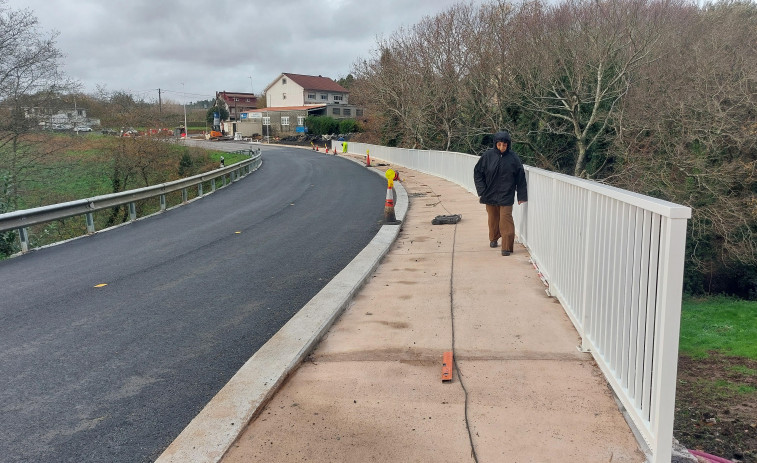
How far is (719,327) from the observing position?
672 inches

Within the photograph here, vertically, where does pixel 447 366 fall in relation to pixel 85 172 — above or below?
below

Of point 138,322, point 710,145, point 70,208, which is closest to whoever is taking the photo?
point 138,322

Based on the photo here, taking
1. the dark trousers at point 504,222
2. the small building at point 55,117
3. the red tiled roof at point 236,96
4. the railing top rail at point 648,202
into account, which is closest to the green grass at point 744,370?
the dark trousers at point 504,222

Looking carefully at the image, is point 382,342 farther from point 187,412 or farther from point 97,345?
point 97,345

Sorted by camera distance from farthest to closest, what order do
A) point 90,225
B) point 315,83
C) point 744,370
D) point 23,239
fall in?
1. point 315,83
2. point 90,225
3. point 744,370
4. point 23,239

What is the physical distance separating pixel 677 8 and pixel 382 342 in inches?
1227

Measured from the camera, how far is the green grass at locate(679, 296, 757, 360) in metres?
14.2

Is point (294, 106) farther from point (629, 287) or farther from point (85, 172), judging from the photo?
point (629, 287)

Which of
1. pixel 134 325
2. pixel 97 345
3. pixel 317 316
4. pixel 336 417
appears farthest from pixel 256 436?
pixel 134 325

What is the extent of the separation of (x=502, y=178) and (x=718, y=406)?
426 centimetres

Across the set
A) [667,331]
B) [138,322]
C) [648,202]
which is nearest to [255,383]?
[138,322]

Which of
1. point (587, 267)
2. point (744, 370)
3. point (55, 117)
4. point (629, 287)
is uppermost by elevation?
point (55, 117)

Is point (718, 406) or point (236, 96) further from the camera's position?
point (236, 96)

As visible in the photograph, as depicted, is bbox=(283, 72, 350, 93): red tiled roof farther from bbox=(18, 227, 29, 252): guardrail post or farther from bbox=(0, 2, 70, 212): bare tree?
bbox=(18, 227, 29, 252): guardrail post
